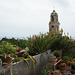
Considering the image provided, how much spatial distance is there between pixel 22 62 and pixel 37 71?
101cm

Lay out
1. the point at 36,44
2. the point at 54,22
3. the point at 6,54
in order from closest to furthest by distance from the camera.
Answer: the point at 6,54, the point at 36,44, the point at 54,22

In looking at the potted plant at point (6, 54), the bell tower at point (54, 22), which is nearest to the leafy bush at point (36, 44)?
the potted plant at point (6, 54)

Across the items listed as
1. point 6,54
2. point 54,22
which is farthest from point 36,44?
point 54,22

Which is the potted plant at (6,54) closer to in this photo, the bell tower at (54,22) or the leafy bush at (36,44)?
the leafy bush at (36,44)

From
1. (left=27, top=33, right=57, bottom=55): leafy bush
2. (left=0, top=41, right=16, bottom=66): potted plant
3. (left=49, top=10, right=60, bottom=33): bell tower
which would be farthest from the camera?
(left=49, top=10, right=60, bottom=33): bell tower

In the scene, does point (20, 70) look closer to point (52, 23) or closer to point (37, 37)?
point (37, 37)

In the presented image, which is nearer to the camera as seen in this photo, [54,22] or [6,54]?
[6,54]

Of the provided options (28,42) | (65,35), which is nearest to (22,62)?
(28,42)

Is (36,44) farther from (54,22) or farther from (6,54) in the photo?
(54,22)

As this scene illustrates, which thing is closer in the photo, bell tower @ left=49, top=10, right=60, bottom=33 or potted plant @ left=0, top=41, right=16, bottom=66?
potted plant @ left=0, top=41, right=16, bottom=66

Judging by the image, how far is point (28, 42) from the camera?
3814 millimetres

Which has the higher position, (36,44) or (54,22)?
(54,22)

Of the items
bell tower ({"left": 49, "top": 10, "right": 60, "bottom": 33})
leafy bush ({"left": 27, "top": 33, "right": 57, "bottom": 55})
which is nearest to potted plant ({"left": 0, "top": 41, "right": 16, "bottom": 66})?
leafy bush ({"left": 27, "top": 33, "right": 57, "bottom": 55})

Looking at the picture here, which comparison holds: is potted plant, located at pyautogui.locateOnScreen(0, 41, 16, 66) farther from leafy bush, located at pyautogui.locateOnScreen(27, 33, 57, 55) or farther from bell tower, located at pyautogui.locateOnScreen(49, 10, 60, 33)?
bell tower, located at pyautogui.locateOnScreen(49, 10, 60, 33)
